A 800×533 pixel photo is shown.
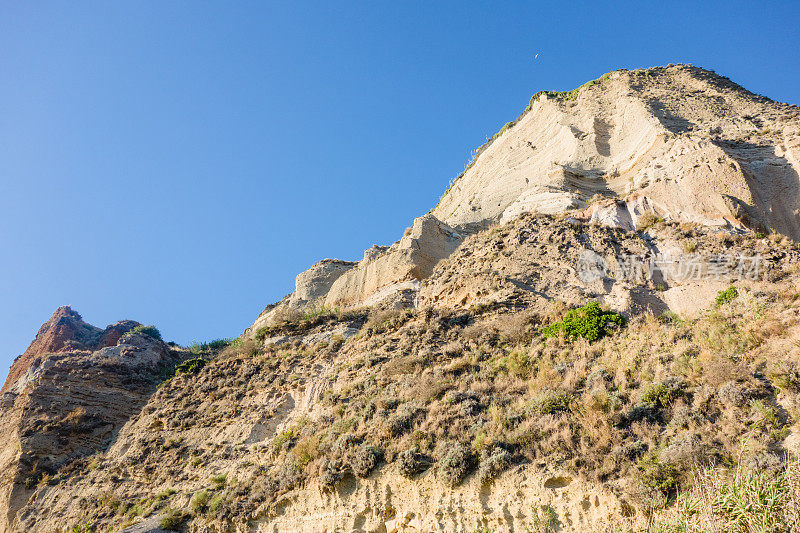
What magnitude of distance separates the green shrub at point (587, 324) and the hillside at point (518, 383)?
84 millimetres

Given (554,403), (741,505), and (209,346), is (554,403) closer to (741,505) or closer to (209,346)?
(741,505)

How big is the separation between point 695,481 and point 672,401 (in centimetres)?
295

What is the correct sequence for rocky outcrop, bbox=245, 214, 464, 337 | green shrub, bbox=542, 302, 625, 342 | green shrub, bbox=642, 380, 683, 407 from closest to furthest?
green shrub, bbox=642, 380, 683, 407
green shrub, bbox=542, 302, 625, 342
rocky outcrop, bbox=245, 214, 464, 337

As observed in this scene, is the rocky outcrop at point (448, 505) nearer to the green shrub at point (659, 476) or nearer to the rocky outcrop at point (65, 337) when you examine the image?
the green shrub at point (659, 476)

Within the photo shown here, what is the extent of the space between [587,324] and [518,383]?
10.6 feet

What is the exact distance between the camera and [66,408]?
25297 millimetres

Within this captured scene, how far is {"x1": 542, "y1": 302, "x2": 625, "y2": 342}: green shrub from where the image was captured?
14.8m

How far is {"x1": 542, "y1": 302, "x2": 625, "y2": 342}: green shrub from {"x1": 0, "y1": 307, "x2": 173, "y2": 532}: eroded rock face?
20.2 meters

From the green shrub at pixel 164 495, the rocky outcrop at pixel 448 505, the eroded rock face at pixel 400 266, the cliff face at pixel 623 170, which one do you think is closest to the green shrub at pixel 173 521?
the green shrub at pixel 164 495

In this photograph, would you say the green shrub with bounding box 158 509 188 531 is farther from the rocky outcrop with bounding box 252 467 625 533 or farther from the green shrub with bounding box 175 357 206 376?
the green shrub with bounding box 175 357 206 376

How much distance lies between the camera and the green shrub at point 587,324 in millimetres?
14789

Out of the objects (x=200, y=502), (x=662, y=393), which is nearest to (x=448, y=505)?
(x=662, y=393)

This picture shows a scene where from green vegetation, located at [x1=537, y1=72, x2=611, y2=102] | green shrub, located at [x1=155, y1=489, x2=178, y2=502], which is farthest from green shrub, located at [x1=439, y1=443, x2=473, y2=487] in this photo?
green vegetation, located at [x1=537, y1=72, x2=611, y2=102]

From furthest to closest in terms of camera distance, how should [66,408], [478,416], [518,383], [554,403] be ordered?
[66,408]
[518,383]
[478,416]
[554,403]
